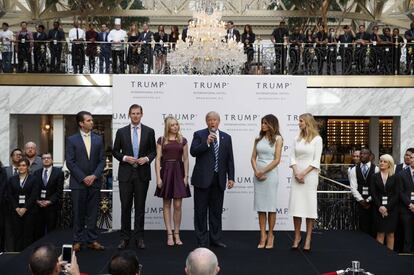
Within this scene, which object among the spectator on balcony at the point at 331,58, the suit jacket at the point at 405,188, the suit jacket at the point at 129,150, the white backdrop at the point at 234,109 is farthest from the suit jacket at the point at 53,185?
the spectator on balcony at the point at 331,58

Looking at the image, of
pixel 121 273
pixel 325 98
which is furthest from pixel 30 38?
pixel 121 273

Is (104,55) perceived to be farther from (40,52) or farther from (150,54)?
(40,52)

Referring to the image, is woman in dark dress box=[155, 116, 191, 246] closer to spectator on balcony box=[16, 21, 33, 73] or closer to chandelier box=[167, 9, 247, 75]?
chandelier box=[167, 9, 247, 75]

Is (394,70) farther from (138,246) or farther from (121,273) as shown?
(121,273)

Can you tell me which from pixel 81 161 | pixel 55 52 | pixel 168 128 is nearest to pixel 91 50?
pixel 55 52

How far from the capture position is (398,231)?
33.6 feet

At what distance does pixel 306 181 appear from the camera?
340 inches

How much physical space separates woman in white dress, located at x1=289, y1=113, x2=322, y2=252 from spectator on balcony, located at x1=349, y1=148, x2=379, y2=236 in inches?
85.2

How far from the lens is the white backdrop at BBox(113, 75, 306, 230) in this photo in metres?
10.2

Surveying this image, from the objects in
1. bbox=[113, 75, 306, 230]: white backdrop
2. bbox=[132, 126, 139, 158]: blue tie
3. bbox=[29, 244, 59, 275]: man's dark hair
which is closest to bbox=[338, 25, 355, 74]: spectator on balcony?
bbox=[113, 75, 306, 230]: white backdrop

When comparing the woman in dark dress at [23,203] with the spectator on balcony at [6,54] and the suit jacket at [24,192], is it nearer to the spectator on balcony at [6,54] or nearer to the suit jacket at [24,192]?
the suit jacket at [24,192]

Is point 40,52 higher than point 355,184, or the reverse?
point 40,52

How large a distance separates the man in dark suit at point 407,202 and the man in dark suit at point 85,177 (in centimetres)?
443

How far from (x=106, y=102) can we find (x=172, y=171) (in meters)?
12.0
